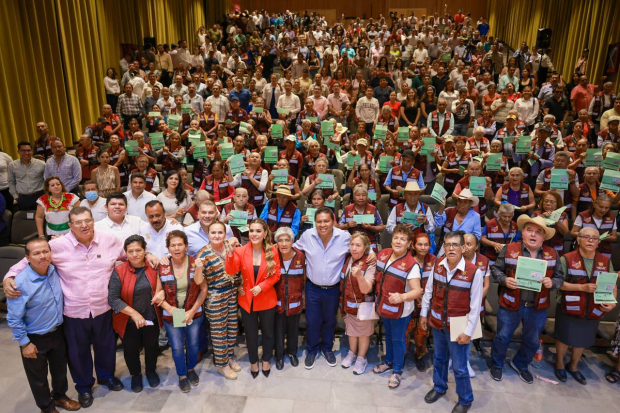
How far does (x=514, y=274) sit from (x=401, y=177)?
2.20 meters

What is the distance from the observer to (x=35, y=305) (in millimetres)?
3193

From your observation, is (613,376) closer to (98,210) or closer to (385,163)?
(385,163)

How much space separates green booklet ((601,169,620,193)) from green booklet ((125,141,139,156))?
6.49 metres

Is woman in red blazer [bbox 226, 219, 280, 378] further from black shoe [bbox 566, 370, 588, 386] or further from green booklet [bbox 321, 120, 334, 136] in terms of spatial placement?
green booklet [bbox 321, 120, 334, 136]

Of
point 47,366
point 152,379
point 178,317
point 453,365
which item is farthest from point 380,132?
point 47,366

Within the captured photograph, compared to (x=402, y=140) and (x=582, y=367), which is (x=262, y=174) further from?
(x=582, y=367)

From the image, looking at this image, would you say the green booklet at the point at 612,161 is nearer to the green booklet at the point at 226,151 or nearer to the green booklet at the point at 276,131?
the green booklet at the point at 276,131

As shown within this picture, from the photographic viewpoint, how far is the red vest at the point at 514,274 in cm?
372

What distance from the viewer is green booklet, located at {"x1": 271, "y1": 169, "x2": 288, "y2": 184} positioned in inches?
203

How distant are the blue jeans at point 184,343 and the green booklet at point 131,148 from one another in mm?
3711

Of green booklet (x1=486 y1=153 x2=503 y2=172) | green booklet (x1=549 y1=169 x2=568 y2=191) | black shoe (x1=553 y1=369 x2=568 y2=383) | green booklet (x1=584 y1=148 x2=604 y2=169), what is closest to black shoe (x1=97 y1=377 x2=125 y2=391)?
black shoe (x1=553 y1=369 x2=568 y2=383)

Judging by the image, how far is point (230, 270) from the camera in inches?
146

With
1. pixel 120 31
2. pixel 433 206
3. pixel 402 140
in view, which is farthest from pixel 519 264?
pixel 120 31

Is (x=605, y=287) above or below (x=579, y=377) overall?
above
